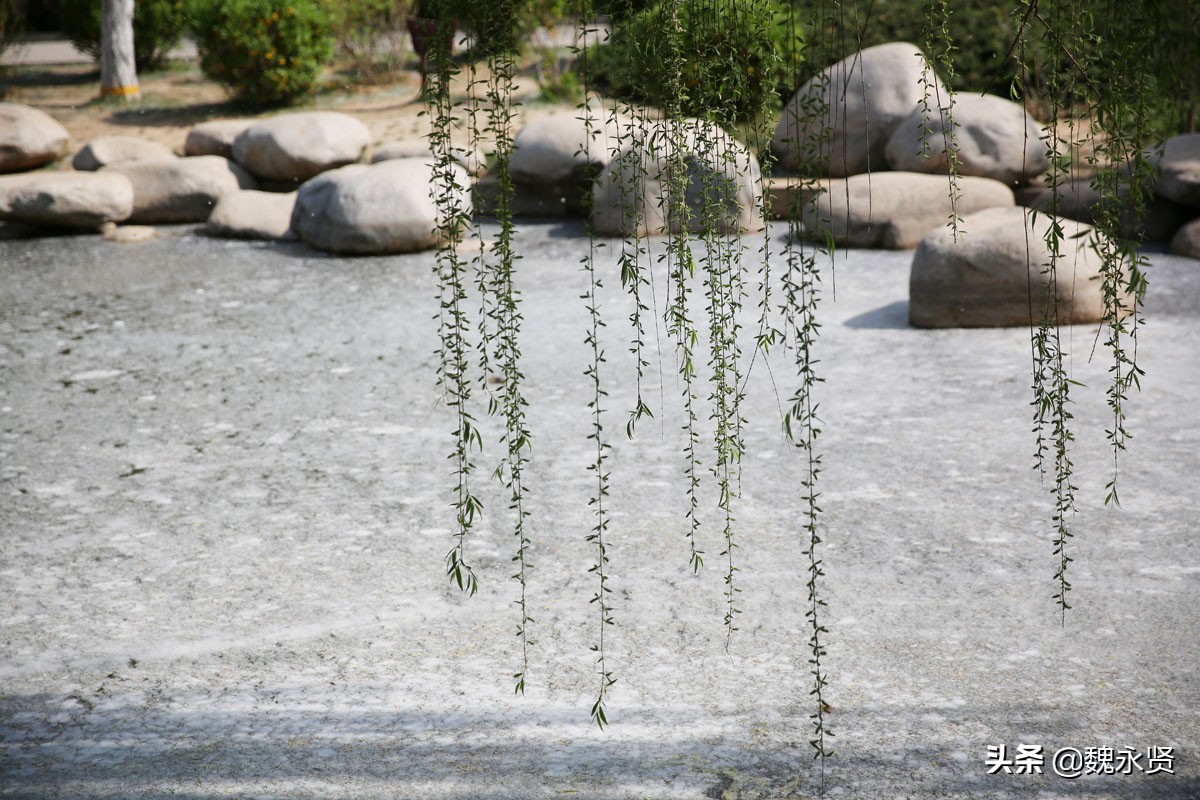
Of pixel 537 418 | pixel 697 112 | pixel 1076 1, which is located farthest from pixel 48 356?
pixel 1076 1

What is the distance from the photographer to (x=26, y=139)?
11734 millimetres

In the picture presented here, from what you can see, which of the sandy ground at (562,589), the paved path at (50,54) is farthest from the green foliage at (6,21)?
the sandy ground at (562,589)

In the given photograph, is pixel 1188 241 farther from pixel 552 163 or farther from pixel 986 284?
pixel 552 163

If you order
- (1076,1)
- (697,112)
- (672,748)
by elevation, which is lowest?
(672,748)

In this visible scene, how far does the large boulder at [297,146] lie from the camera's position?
11.2m

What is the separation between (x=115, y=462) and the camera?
5449mm

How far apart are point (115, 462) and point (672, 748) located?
128 inches

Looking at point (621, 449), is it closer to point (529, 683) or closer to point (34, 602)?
point (529, 683)

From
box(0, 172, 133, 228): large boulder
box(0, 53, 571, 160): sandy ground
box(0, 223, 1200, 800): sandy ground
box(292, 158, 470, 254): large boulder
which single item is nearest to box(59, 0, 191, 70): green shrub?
box(0, 53, 571, 160): sandy ground

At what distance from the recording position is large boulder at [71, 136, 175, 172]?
1170cm

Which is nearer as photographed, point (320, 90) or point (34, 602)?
point (34, 602)

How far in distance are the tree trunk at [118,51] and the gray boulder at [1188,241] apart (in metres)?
11.9

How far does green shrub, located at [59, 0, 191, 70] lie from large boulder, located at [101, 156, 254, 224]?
6240 millimetres

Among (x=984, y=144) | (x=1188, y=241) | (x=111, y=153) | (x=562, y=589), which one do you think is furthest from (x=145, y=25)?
(x=562, y=589)
